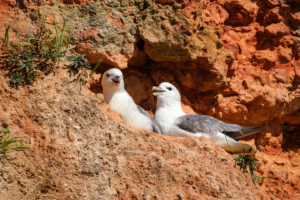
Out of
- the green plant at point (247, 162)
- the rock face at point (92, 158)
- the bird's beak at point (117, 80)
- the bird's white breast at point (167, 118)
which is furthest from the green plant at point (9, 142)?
the green plant at point (247, 162)

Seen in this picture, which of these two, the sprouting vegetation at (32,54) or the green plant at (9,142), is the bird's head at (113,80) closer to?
the sprouting vegetation at (32,54)

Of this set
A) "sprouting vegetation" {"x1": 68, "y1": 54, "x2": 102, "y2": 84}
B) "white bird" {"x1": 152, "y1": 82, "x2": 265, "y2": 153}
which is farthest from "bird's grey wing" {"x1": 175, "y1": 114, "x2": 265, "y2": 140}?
"sprouting vegetation" {"x1": 68, "y1": 54, "x2": 102, "y2": 84}

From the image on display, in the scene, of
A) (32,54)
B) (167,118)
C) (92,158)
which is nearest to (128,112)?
(167,118)

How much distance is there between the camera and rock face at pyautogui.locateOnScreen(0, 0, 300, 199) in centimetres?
511

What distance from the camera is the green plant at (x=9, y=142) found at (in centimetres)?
360

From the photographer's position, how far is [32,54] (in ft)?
14.4

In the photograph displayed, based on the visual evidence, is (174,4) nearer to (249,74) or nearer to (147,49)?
(147,49)

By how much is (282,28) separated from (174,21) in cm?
216

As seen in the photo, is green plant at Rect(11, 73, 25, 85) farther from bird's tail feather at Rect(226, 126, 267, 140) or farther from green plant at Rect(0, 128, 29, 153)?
bird's tail feather at Rect(226, 126, 267, 140)

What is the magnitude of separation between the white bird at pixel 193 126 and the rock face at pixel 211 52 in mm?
601

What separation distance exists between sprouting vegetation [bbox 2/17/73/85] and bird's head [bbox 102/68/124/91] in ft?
2.35

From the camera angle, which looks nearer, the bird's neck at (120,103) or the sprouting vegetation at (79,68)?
the sprouting vegetation at (79,68)

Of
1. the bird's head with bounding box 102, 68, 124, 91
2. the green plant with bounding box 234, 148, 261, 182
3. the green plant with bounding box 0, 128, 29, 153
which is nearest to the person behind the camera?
the green plant with bounding box 0, 128, 29, 153

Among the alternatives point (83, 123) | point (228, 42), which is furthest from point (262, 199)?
point (228, 42)
